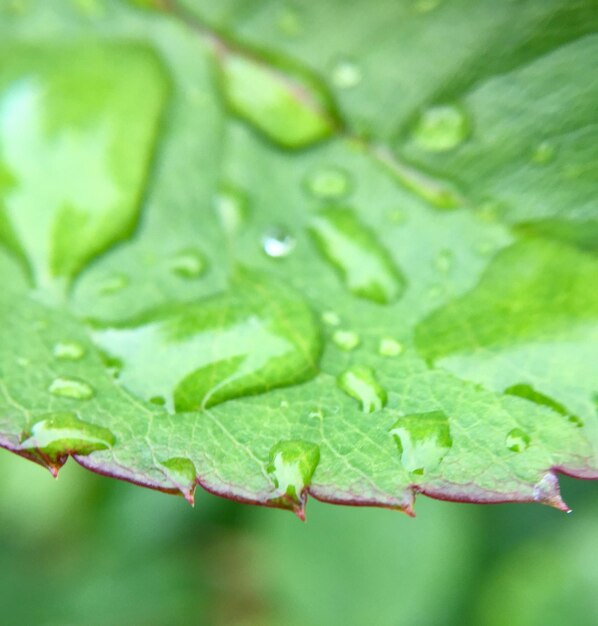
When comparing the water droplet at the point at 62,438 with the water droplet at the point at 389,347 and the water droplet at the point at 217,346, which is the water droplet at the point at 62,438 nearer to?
the water droplet at the point at 217,346

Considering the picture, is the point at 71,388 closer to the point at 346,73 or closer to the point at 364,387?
the point at 364,387

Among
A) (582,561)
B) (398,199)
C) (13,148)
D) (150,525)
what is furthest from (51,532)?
(398,199)

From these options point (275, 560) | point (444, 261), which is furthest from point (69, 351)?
point (275, 560)

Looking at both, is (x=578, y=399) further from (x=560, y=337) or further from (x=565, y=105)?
(x=565, y=105)

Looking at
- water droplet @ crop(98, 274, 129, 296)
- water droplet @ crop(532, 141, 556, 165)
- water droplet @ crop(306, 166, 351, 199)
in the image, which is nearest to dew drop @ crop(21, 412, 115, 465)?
water droplet @ crop(98, 274, 129, 296)

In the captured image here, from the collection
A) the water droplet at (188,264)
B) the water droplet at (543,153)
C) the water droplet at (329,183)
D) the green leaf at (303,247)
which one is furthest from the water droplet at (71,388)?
the water droplet at (543,153)

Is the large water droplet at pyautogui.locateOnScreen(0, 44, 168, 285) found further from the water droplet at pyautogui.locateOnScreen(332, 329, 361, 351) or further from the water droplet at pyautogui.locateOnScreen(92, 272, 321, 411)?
the water droplet at pyautogui.locateOnScreen(332, 329, 361, 351)
